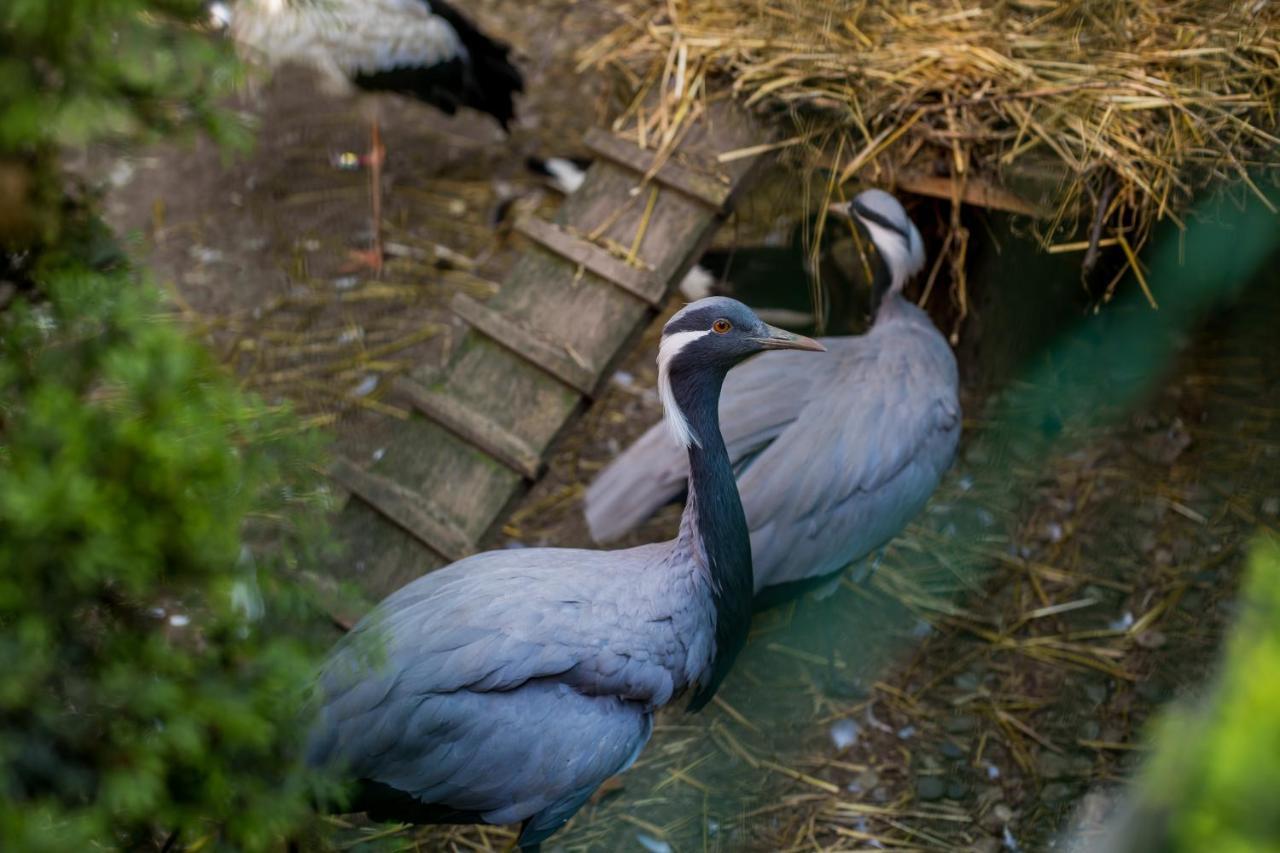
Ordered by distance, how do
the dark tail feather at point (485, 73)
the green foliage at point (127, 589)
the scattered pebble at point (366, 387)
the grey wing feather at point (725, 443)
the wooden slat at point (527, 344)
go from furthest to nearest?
1. the dark tail feather at point (485, 73)
2. the scattered pebble at point (366, 387)
3. the wooden slat at point (527, 344)
4. the grey wing feather at point (725, 443)
5. the green foliage at point (127, 589)

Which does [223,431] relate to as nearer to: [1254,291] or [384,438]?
[384,438]

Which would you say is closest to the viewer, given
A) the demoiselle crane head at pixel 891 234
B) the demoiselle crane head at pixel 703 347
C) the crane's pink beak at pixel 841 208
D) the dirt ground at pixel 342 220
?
the demoiselle crane head at pixel 703 347

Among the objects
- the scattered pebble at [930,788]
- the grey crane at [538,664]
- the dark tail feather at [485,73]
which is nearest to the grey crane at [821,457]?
the grey crane at [538,664]

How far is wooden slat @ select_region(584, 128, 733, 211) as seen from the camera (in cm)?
363

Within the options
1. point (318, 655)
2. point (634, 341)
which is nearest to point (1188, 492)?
point (634, 341)

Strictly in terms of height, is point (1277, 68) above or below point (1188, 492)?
above

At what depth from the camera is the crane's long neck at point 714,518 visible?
278cm

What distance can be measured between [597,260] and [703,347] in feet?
3.04

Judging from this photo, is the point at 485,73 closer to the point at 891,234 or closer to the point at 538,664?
the point at 891,234

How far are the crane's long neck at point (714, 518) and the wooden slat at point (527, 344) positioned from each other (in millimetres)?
642

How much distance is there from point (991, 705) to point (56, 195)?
9.58 feet

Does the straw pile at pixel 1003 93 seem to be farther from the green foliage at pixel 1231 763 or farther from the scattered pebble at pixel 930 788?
the green foliage at pixel 1231 763

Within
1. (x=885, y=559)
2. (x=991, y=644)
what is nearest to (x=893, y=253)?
(x=885, y=559)

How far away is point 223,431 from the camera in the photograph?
1.34 metres
